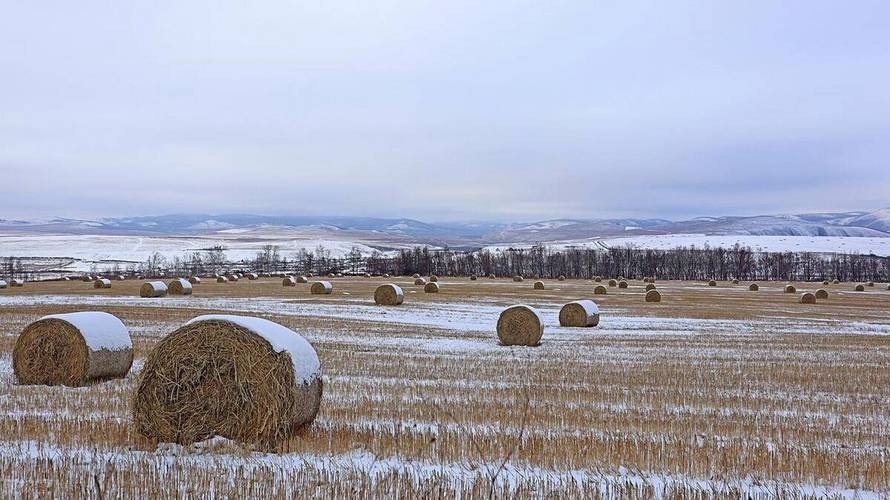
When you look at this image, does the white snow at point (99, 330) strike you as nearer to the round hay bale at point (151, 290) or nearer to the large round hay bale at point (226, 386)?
the large round hay bale at point (226, 386)

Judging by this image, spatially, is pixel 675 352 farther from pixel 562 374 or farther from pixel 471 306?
pixel 471 306

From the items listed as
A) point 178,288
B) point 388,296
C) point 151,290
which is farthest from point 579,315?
point 178,288

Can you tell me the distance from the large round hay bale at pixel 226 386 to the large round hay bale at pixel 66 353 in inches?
184

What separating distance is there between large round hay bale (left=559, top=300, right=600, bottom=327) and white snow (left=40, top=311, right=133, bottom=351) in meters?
17.4

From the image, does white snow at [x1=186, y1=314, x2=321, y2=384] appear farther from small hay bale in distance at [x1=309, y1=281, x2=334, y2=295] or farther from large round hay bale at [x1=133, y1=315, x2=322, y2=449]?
small hay bale in distance at [x1=309, y1=281, x2=334, y2=295]

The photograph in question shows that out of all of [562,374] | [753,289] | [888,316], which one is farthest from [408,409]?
[753,289]

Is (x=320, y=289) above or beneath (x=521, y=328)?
beneath

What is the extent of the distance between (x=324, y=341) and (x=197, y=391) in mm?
11832

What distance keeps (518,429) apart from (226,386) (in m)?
3.59

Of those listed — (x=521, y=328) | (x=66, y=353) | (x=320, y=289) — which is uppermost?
(x=66, y=353)

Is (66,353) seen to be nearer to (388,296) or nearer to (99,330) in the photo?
(99,330)

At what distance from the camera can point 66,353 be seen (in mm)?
13094

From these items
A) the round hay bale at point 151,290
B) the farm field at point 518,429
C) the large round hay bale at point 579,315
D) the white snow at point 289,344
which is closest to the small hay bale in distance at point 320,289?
the round hay bale at point 151,290

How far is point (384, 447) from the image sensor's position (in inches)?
335
